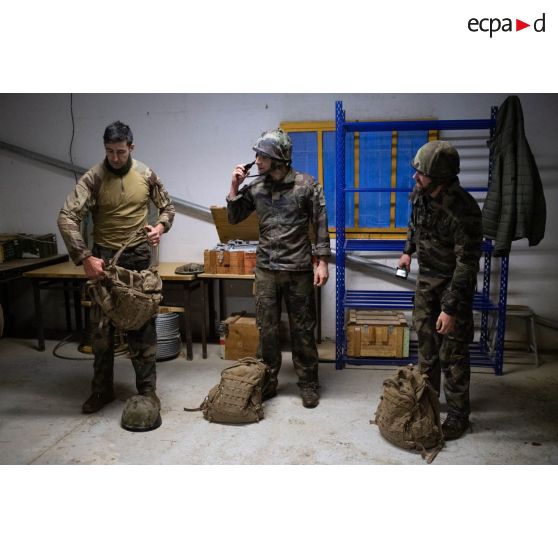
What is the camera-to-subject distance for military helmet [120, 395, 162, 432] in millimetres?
3820

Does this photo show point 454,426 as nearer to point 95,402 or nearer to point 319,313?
point 319,313

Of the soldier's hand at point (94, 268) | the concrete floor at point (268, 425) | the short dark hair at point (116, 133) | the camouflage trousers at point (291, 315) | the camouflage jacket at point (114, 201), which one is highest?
the short dark hair at point (116, 133)

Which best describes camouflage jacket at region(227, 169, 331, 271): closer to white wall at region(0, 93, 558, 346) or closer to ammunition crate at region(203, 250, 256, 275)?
ammunition crate at region(203, 250, 256, 275)

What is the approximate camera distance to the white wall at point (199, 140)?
518 centimetres

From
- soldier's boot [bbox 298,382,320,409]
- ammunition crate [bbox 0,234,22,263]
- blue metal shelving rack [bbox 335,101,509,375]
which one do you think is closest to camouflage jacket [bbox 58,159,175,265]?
blue metal shelving rack [bbox 335,101,509,375]

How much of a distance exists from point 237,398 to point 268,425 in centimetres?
30

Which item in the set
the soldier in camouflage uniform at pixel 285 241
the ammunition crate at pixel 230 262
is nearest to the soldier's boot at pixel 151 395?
the soldier in camouflage uniform at pixel 285 241

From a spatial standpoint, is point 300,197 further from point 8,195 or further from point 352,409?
point 8,195

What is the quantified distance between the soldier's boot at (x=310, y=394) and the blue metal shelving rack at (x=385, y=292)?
814 mm

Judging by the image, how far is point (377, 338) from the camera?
16.5 feet

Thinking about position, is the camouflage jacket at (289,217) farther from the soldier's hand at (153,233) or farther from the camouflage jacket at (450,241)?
the camouflage jacket at (450,241)

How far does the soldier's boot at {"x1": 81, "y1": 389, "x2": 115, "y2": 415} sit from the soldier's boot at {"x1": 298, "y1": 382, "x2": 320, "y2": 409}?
1.54 metres

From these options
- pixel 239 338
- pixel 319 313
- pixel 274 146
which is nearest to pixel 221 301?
pixel 239 338

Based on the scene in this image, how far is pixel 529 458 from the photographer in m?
3.42
